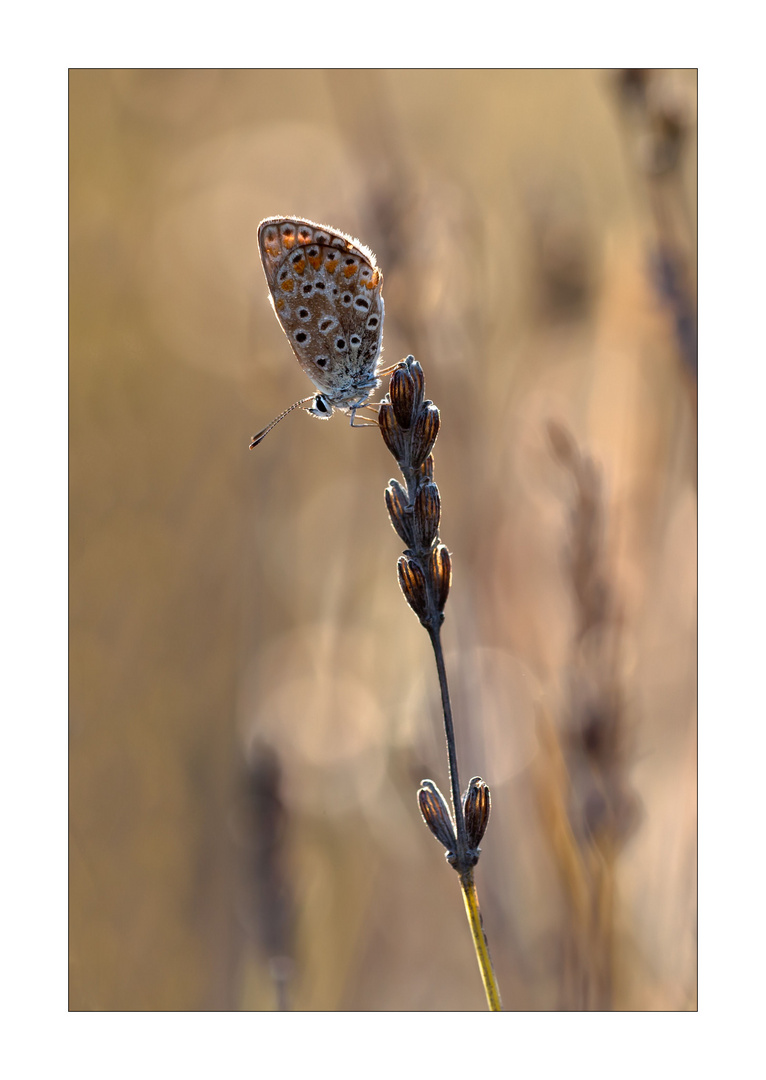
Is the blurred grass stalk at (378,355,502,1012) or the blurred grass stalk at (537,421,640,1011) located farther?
Result: the blurred grass stalk at (537,421,640,1011)

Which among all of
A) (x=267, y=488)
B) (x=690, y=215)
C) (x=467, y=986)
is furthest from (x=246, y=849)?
(x=690, y=215)

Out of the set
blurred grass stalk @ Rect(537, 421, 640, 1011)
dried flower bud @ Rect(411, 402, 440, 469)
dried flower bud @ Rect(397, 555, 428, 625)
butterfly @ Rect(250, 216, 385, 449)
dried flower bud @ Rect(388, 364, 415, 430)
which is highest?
butterfly @ Rect(250, 216, 385, 449)

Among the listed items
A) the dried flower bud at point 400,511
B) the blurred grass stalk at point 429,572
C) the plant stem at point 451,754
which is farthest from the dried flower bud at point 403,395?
the plant stem at point 451,754

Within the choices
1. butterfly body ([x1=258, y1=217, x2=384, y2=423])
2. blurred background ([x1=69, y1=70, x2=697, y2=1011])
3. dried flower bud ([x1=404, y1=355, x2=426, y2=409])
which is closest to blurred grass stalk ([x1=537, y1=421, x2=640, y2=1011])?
blurred background ([x1=69, y1=70, x2=697, y2=1011])

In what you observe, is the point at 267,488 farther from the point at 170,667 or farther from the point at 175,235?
the point at 175,235

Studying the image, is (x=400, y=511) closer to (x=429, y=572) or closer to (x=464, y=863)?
(x=429, y=572)

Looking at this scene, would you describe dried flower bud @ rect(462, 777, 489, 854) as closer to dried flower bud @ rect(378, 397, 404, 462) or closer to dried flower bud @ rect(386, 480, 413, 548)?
dried flower bud @ rect(386, 480, 413, 548)

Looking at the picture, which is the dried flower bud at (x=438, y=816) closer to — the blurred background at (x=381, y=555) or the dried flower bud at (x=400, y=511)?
the dried flower bud at (x=400, y=511)

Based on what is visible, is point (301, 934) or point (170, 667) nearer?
point (301, 934)
